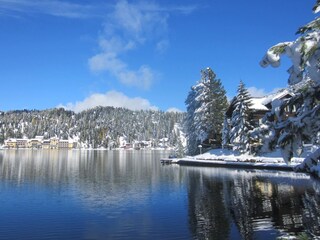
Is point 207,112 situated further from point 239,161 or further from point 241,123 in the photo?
point 239,161

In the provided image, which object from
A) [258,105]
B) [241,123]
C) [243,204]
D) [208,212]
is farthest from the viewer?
[258,105]

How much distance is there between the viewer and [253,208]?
83.6ft

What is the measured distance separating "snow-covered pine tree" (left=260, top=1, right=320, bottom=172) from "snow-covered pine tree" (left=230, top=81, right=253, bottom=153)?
52.7m

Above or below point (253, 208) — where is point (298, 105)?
above

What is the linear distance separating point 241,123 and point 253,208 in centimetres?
3682

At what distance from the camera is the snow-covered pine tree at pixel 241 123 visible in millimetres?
60594

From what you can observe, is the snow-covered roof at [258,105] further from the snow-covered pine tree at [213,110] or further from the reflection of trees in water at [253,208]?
the reflection of trees in water at [253,208]

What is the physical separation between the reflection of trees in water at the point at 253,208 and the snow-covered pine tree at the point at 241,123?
69.4ft

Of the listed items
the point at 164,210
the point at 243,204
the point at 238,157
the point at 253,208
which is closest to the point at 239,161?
the point at 238,157

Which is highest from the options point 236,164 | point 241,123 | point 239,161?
point 241,123

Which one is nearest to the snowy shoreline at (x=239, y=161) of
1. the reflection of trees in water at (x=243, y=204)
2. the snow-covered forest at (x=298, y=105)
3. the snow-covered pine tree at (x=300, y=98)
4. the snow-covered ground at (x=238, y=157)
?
the snow-covered ground at (x=238, y=157)

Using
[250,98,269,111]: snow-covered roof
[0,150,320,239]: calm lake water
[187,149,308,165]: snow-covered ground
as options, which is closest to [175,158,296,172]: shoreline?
[187,149,308,165]: snow-covered ground

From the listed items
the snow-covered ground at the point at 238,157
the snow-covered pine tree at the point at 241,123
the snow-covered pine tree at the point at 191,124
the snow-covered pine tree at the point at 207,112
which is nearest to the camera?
the snow-covered ground at the point at 238,157

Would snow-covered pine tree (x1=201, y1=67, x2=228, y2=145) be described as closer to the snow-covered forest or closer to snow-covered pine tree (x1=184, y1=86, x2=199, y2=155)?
snow-covered pine tree (x1=184, y1=86, x2=199, y2=155)
